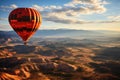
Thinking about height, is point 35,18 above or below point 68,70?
above

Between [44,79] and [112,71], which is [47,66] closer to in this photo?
[44,79]

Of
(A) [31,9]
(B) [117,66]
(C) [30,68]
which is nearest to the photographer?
(A) [31,9]

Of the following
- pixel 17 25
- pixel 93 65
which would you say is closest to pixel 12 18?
pixel 17 25

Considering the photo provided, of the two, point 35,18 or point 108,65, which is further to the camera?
point 108,65

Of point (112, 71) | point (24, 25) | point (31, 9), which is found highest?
point (31, 9)

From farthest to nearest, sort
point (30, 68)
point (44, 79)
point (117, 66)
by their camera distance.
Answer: point (117, 66) < point (30, 68) < point (44, 79)

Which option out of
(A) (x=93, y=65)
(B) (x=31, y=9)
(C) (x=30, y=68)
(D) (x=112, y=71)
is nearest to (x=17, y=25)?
(B) (x=31, y=9)
